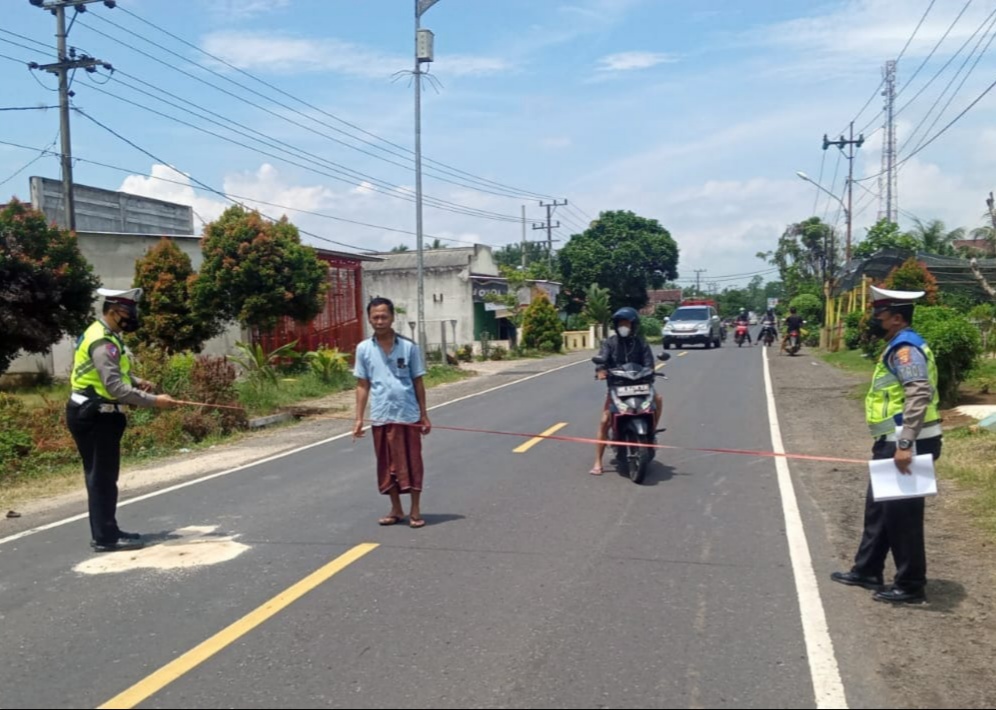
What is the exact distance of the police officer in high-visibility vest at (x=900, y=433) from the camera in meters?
5.38

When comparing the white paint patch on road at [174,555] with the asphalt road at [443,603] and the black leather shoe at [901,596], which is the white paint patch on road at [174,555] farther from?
the black leather shoe at [901,596]

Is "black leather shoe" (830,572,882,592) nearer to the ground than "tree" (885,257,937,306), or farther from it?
nearer to the ground

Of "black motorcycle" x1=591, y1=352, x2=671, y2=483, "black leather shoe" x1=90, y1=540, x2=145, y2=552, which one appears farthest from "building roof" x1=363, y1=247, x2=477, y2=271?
"black leather shoe" x1=90, y1=540, x2=145, y2=552

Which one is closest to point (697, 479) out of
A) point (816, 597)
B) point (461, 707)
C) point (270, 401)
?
point (816, 597)

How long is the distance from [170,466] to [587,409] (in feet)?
24.6

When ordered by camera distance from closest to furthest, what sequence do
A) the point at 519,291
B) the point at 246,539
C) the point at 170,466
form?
the point at 246,539, the point at 170,466, the point at 519,291

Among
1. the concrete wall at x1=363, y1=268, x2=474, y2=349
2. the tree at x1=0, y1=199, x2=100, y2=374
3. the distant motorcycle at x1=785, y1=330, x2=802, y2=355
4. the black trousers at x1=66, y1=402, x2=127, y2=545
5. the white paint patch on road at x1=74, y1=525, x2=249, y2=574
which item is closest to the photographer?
the white paint patch on road at x1=74, y1=525, x2=249, y2=574

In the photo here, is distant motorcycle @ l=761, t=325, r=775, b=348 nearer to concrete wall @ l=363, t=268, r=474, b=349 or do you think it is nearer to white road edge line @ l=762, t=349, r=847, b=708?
concrete wall @ l=363, t=268, r=474, b=349

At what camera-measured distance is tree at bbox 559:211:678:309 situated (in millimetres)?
56375

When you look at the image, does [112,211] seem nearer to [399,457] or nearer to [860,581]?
[399,457]

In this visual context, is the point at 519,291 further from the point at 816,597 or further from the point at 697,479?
the point at 816,597

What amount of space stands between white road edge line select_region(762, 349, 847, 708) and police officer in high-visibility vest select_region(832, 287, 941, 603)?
0.38m

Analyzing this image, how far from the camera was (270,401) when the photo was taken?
17.0 meters

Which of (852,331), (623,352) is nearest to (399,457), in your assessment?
(623,352)
